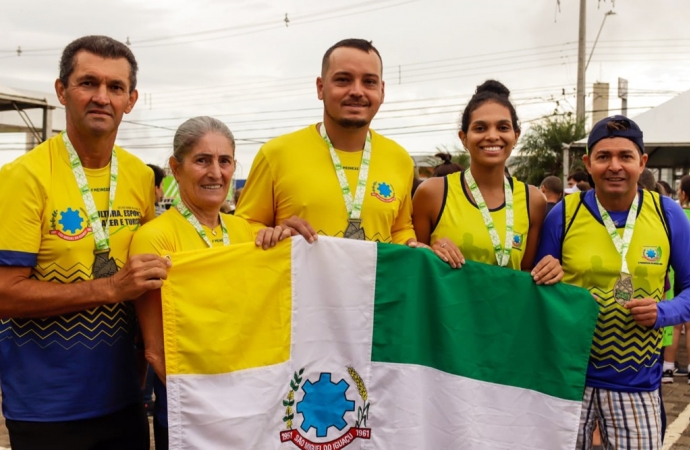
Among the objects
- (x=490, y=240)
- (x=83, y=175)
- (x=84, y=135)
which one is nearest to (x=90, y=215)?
(x=83, y=175)

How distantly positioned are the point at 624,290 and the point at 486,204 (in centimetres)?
78

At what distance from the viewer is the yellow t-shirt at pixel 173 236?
107 inches

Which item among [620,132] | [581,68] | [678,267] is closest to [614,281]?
[678,267]

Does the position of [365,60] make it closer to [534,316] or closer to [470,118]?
[470,118]

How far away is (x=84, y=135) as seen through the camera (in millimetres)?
2744

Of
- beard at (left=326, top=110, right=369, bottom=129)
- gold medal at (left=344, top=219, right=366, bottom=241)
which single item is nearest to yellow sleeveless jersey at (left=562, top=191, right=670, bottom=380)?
gold medal at (left=344, top=219, right=366, bottom=241)

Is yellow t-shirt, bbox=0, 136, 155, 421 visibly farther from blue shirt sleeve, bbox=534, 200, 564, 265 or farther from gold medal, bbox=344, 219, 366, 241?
blue shirt sleeve, bbox=534, 200, 564, 265

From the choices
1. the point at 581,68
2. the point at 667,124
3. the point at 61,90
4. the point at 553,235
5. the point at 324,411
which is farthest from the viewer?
the point at 581,68

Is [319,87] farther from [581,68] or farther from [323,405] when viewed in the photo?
[581,68]

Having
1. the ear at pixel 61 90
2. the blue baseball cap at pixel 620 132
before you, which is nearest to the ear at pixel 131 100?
the ear at pixel 61 90

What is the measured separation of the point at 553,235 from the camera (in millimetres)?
3309

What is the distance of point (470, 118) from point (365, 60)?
0.67m

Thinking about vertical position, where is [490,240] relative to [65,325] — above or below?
above

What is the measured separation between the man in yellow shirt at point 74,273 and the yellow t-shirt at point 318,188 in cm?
69
